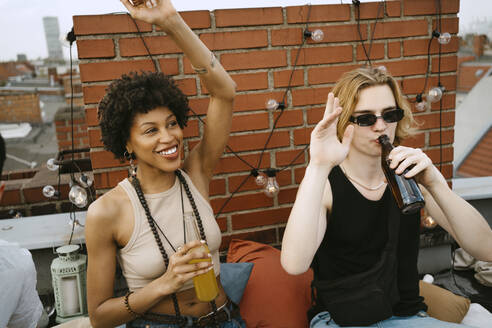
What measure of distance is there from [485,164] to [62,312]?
6948mm

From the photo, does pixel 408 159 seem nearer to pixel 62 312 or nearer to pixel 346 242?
pixel 346 242

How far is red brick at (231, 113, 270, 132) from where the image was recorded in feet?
7.18

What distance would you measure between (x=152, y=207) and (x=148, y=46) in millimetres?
886

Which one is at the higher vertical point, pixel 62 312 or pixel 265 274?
pixel 265 274

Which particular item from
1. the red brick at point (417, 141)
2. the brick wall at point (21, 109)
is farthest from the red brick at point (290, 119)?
the brick wall at point (21, 109)

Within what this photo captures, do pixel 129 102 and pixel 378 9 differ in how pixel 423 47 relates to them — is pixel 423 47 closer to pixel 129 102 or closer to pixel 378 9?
pixel 378 9

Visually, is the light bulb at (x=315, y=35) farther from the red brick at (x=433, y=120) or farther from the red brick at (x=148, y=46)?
the red brick at (x=433, y=120)

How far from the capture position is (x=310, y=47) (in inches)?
86.6

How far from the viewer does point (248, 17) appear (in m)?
2.08

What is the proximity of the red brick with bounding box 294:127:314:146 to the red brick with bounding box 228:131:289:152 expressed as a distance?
0.19ft

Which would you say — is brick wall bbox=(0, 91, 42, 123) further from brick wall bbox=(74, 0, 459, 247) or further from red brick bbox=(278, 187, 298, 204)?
red brick bbox=(278, 187, 298, 204)

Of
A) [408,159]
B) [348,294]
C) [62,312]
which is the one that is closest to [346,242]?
[348,294]

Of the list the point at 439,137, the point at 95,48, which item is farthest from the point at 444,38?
the point at 95,48

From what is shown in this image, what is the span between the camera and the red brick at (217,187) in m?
2.24
